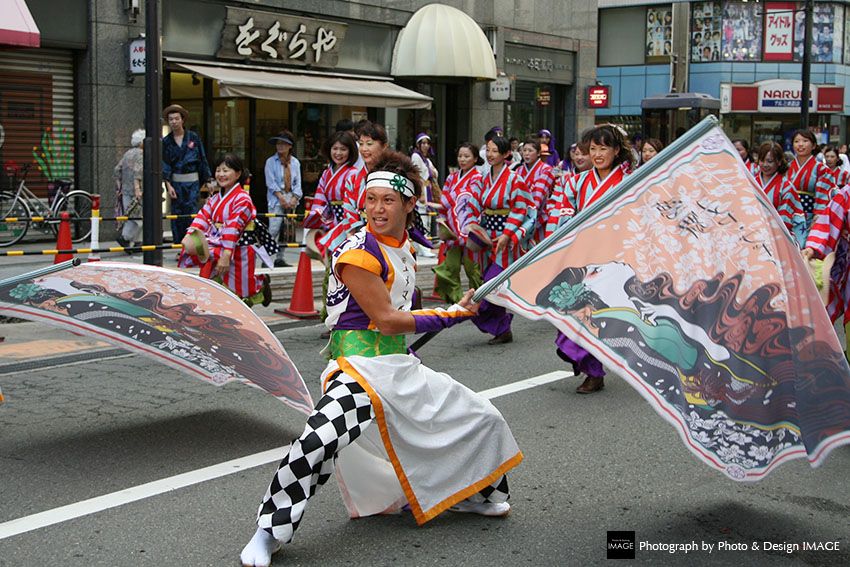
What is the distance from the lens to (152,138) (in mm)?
10898

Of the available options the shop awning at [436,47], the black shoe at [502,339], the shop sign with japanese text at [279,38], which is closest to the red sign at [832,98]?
the shop awning at [436,47]

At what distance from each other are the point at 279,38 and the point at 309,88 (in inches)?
54.9

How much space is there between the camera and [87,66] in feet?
48.8

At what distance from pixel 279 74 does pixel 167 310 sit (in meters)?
12.5

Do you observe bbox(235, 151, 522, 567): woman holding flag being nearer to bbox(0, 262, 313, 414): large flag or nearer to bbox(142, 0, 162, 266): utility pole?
bbox(0, 262, 313, 414): large flag

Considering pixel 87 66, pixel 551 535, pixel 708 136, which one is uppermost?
pixel 87 66

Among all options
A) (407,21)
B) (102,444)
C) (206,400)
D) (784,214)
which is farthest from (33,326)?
(407,21)

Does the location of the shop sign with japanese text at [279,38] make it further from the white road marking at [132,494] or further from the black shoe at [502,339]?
the white road marking at [132,494]

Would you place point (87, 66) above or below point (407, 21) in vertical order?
below

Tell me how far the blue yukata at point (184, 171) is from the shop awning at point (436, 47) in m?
7.70

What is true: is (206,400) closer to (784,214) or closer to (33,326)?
(33,326)

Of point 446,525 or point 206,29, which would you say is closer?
point 446,525

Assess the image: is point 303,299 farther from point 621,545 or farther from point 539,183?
point 621,545

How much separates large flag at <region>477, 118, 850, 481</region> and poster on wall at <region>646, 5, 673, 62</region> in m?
41.3
